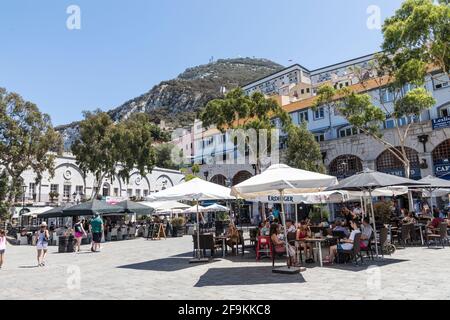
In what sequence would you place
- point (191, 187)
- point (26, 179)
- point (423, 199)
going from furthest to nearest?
1. point (26, 179)
2. point (423, 199)
3. point (191, 187)

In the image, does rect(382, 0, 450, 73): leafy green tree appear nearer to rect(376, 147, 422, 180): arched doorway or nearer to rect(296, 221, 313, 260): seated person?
rect(296, 221, 313, 260): seated person

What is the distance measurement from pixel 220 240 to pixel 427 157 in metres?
21.0

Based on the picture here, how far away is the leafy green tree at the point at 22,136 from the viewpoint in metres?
28.7

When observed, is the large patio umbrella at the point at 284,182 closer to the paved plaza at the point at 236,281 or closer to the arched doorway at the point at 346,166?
the paved plaza at the point at 236,281

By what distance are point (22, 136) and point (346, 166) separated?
87.8ft

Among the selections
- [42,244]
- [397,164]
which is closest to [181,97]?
[397,164]

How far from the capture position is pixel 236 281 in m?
7.98

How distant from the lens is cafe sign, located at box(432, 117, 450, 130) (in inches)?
1040

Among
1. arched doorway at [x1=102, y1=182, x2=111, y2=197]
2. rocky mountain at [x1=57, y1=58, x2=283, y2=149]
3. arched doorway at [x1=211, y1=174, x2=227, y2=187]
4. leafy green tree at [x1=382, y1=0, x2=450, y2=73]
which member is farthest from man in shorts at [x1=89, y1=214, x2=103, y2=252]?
rocky mountain at [x1=57, y1=58, x2=283, y2=149]

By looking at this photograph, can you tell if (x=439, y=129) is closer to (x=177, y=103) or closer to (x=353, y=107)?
(x=353, y=107)

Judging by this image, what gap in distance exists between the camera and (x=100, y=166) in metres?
30.9

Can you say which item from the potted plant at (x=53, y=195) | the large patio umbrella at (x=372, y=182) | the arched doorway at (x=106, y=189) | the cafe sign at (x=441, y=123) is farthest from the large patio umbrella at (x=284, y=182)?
the arched doorway at (x=106, y=189)

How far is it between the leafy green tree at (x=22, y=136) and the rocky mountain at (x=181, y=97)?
84.6m
